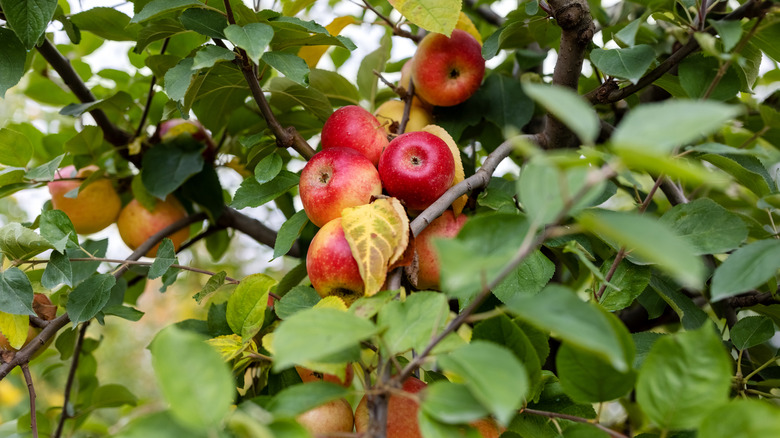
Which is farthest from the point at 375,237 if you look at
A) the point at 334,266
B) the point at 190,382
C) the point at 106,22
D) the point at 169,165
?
the point at 106,22

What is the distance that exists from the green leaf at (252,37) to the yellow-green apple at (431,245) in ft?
0.85

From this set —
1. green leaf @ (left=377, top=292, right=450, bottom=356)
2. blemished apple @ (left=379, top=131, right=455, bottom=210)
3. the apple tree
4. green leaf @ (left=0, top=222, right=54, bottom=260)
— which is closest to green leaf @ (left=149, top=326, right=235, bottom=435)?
the apple tree

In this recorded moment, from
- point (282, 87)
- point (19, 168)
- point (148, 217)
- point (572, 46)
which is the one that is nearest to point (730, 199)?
point (572, 46)

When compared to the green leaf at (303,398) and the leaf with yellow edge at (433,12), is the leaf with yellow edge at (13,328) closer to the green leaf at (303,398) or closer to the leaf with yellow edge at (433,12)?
the green leaf at (303,398)

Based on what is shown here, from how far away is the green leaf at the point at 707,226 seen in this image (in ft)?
1.70

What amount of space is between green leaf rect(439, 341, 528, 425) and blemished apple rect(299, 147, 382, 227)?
0.29 m

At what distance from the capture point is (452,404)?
343 millimetres

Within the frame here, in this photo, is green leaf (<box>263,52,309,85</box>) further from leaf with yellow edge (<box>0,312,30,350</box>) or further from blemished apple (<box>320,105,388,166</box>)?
leaf with yellow edge (<box>0,312,30,350</box>)

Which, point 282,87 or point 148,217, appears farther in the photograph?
point 148,217

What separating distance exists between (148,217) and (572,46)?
2.31ft

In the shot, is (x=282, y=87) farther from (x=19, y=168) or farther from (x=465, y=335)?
(x=465, y=335)

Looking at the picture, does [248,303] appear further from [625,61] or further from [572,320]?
[625,61]

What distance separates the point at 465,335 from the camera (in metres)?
1.14

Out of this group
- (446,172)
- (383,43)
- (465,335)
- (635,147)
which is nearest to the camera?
(635,147)
